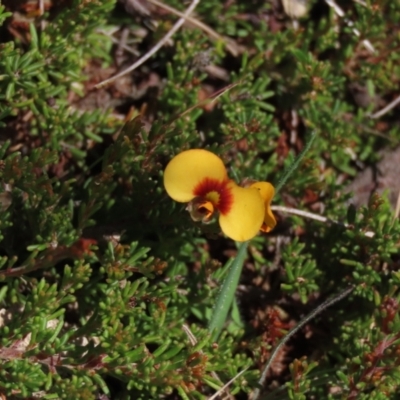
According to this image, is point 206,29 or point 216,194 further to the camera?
point 206,29

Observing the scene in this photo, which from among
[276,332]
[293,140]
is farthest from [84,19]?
[276,332]

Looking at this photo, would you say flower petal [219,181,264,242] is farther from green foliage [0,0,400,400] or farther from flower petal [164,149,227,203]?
green foliage [0,0,400,400]

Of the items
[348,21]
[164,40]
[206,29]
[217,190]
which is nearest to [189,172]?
[217,190]

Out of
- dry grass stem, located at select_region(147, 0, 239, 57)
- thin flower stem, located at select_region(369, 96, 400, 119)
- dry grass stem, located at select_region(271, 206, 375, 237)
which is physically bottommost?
dry grass stem, located at select_region(271, 206, 375, 237)

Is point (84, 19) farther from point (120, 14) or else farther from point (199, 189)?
point (199, 189)

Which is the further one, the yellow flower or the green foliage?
the green foliage

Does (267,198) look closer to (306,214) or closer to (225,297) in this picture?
(225,297)

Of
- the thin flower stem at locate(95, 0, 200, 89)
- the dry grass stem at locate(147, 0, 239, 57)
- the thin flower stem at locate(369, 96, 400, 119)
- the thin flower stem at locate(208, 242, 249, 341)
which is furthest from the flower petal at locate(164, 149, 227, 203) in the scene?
the thin flower stem at locate(369, 96, 400, 119)
